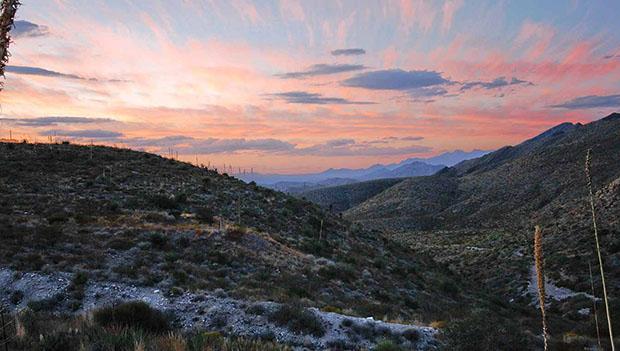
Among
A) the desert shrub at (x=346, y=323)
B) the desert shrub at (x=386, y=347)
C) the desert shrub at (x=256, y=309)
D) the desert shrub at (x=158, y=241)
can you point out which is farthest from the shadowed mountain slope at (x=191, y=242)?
the desert shrub at (x=386, y=347)

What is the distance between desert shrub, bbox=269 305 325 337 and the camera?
12.9 metres

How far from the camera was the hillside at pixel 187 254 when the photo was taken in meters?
15.5

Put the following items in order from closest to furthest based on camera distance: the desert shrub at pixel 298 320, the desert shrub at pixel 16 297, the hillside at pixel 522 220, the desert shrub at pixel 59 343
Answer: the desert shrub at pixel 59 343 → the desert shrub at pixel 298 320 → the desert shrub at pixel 16 297 → the hillside at pixel 522 220

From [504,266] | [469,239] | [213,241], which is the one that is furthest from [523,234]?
[213,241]

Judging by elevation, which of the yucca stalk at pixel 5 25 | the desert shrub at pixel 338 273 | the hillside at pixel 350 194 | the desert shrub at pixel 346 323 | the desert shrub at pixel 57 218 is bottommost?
the hillside at pixel 350 194

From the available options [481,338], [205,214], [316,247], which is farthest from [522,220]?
[481,338]

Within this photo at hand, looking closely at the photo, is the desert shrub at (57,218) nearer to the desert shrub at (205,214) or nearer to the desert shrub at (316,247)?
the desert shrub at (205,214)

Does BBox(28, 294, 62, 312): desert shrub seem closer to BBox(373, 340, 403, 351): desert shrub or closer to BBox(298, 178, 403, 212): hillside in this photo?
BBox(373, 340, 403, 351): desert shrub

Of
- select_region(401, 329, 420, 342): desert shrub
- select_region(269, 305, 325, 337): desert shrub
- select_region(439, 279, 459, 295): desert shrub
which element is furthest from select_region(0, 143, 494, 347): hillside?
select_region(269, 305, 325, 337): desert shrub

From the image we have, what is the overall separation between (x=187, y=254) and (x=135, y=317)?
1004cm

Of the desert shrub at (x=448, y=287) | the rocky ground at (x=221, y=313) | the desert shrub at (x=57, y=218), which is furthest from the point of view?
the desert shrub at (x=448, y=287)

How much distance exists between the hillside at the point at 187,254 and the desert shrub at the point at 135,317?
147cm

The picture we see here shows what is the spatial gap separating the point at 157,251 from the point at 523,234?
169 ft

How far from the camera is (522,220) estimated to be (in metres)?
72.8
